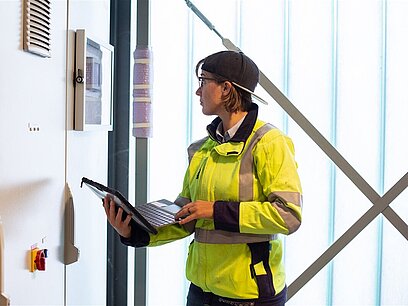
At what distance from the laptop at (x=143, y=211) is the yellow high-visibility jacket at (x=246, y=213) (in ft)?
0.27

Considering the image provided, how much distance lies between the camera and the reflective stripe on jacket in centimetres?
145

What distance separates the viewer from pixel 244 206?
1.46 metres

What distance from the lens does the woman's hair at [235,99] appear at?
1.58 meters

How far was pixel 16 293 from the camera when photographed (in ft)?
4.14

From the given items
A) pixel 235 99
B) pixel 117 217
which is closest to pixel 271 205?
pixel 235 99

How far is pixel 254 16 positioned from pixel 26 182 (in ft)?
4.15

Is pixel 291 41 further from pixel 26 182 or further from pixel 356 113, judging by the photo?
pixel 26 182

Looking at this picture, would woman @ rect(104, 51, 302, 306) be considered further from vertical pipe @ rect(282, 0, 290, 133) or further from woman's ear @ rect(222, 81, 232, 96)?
vertical pipe @ rect(282, 0, 290, 133)

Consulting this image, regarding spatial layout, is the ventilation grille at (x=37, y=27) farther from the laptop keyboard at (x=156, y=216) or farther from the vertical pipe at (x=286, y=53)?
the vertical pipe at (x=286, y=53)

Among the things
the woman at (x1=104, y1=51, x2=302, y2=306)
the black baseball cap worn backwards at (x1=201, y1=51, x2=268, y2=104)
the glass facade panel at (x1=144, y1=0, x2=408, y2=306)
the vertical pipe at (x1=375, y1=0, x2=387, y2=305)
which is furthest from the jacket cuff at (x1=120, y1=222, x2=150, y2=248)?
the vertical pipe at (x1=375, y1=0, x2=387, y2=305)

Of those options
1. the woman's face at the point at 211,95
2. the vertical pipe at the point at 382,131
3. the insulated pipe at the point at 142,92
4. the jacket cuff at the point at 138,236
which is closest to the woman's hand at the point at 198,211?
the jacket cuff at the point at 138,236

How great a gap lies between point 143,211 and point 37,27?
24.2 inches

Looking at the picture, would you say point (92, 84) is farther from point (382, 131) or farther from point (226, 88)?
point (382, 131)

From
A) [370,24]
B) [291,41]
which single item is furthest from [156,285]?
[370,24]
